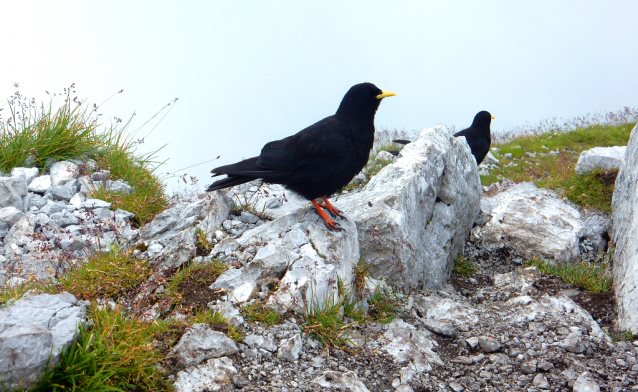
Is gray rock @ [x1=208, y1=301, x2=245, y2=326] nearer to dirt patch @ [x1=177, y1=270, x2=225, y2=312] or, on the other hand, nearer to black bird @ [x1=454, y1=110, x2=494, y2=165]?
dirt patch @ [x1=177, y1=270, x2=225, y2=312]

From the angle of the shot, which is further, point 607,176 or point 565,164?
point 565,164

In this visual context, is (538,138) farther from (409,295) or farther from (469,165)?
(409,295)

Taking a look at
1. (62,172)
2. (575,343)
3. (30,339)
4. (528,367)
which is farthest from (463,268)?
(62,172)

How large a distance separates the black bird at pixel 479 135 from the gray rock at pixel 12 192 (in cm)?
1037

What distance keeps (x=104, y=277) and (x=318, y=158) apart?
107 inches

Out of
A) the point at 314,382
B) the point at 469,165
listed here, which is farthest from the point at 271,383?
the point at 469,165

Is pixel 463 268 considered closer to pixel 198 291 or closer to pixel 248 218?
pixel 248 218

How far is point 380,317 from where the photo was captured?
5660 mm

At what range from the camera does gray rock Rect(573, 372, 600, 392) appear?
14.6 feet

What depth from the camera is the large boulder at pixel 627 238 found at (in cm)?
596

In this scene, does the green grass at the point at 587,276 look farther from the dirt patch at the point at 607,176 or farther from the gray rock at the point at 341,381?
the gray rock at the point at 341,381

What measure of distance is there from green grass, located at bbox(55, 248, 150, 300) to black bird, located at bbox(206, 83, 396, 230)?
121 centimetres

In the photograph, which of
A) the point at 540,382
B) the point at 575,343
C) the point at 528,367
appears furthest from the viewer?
the point at 575,343

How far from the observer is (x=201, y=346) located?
13.6 feet
